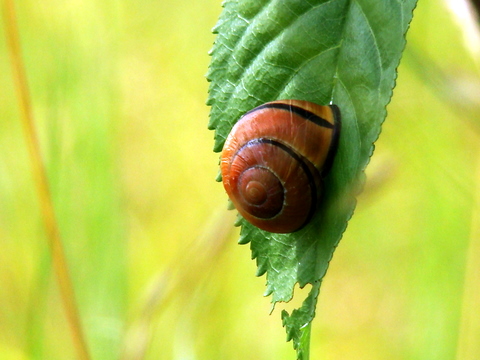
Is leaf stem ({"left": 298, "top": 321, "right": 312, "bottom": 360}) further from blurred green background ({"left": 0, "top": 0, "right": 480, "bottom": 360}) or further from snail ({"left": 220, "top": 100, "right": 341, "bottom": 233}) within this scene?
blurred green background ({"left": 0, "top": 0, "right": 480, "bottom": 360})

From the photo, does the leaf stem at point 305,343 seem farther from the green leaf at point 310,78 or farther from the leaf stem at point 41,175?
the leaf stem at point 41,175

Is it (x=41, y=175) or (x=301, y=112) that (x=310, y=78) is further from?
(x=41, y=175)

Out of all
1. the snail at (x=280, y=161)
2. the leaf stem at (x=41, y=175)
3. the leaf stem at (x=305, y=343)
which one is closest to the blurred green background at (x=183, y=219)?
the leaf stem at (x=41, y=175)

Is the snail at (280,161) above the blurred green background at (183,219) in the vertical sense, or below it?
below

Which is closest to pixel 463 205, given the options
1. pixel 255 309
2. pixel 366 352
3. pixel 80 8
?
pixel 366 352

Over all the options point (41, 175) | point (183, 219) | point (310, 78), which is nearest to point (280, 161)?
point (310, 78)

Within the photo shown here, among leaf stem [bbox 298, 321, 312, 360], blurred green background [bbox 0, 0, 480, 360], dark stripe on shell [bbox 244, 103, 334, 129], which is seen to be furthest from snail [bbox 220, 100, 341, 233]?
blurred green background [bbox 0, 0, 480, 360]

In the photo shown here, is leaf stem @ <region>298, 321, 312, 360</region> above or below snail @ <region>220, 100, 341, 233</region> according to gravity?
below
